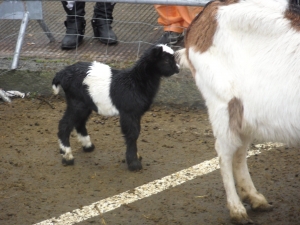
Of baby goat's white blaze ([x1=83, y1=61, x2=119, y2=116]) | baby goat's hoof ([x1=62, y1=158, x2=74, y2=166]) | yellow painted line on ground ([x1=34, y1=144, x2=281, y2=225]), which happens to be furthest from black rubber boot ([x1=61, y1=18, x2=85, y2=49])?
yellow painted line on ground ([x1=34, y1=144, x2=281, y2=225])

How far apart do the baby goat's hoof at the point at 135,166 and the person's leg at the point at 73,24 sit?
7.97 ft

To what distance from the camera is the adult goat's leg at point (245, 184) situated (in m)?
4.56

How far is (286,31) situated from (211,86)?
589 millimetres

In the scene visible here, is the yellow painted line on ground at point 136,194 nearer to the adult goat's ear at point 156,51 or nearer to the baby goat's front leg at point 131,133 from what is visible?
the baby goat's front leg at point 131,133

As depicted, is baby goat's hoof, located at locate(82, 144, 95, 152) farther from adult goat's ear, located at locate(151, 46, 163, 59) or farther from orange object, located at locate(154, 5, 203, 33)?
orange object, located at locate(154, 5, 203, 33)

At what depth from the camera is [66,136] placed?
5504 mm

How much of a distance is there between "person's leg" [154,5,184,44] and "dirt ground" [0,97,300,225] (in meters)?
0.91

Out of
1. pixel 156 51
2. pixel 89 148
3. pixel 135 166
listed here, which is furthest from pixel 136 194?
pixel 156 51

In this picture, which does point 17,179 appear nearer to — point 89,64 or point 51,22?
point 89,64

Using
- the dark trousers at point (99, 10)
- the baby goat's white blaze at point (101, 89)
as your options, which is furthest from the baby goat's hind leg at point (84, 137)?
the dark trousers at point (99, 10)

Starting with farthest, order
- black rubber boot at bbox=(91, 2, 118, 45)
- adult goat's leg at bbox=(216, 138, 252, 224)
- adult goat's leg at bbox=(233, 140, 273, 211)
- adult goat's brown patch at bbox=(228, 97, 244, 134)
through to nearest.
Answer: black rubber boot at bbox=(91, 2, 118, 45)
adult goat's leg at bbox=(233, 140, 273, 211)
adult goat's leg at bbox=(216, 138, 252, 224)
adult goat's brown patch at bbox=(228, 97, 244, 134)

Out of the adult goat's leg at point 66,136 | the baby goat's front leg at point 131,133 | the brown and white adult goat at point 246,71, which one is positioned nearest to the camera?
the brown and white adult goat at point 246,71

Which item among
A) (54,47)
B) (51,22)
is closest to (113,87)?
(54,47)

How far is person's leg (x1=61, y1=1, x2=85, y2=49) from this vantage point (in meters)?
7.32
